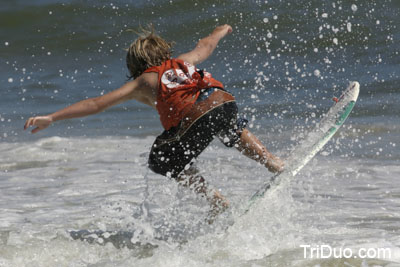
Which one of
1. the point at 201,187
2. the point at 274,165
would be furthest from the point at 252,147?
the point at 201,187

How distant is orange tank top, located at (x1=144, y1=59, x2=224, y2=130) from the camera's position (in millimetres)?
4184

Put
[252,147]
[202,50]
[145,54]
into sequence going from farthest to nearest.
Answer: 1. [202,50]
2. [252,147]
3. [145,54]

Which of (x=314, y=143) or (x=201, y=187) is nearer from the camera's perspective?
(x=201, y=187)

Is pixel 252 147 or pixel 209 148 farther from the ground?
pixel 252 147

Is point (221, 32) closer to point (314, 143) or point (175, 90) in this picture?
point (175, 90)

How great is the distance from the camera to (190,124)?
4.18 m

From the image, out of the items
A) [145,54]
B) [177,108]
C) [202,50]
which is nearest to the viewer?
[177,108]

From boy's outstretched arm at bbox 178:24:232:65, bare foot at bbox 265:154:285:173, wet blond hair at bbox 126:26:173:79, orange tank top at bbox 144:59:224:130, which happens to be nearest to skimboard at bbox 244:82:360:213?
bare foot at bbox 265:154:285:173

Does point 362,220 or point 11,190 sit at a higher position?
point 362,220

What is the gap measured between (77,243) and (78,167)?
283cm

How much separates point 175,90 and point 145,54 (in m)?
0.33

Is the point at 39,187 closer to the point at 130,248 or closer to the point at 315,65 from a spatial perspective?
the point at 130,248

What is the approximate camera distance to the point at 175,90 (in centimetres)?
420

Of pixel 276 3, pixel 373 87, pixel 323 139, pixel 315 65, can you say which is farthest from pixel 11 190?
pixel 276 3
